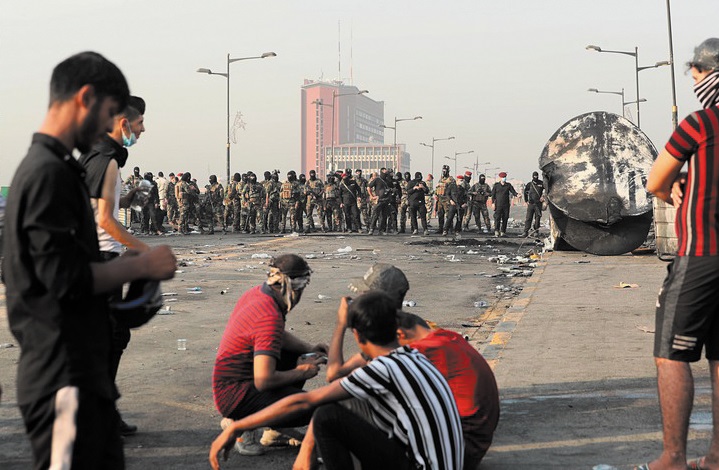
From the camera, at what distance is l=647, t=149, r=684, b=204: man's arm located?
13.4 feet

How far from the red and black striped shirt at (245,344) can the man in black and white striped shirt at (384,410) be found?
84cm

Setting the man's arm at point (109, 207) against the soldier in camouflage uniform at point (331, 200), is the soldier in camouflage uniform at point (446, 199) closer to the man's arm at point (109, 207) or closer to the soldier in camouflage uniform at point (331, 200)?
the soldier in camouflage uniform at point (331, 200)

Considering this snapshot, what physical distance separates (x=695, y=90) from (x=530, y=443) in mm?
2021

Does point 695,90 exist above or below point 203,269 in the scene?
above

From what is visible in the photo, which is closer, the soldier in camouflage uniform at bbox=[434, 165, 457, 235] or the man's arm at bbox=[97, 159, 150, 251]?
the man's arm at bbox=[97, 159, 150, 251]

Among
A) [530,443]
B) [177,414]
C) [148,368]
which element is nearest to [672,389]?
[530,443]

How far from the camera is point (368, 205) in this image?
3381 cm

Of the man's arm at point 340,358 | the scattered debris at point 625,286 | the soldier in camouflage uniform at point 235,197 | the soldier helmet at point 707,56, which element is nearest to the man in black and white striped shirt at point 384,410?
the man's arm at point 340,358

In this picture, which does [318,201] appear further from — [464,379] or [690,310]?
[690,310]

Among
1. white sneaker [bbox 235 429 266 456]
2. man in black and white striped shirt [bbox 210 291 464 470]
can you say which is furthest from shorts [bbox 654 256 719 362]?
white sneaker [bbox 235 429 266 456]

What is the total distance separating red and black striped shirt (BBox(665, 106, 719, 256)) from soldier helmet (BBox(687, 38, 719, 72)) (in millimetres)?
264

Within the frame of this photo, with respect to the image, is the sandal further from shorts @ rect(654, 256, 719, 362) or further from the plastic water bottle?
the plastic water bottle

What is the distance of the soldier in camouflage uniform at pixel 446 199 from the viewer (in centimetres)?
2989

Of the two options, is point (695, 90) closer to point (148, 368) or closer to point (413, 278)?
point (148, 368)
